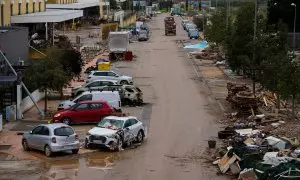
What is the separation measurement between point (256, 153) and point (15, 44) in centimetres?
2874

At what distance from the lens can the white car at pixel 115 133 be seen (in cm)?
2822

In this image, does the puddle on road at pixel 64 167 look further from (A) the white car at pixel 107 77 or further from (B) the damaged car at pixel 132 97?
(A) the white car at pixel 107 77

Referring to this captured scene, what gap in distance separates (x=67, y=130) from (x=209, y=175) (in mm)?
6633

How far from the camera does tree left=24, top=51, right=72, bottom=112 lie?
123ft

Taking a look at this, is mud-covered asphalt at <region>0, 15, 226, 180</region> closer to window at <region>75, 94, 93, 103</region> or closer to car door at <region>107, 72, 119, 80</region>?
car door at <region>107, 72, 119, 80</region>

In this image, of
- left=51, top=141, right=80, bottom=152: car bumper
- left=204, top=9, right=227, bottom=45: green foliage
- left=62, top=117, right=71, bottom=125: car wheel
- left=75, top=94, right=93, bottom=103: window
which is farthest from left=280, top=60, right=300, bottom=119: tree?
left=204, top=9, right=227, bottom=45: green foliage

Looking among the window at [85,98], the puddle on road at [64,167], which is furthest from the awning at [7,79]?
the puddle on road at [64,167]

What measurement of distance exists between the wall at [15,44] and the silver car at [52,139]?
20002 millimetres

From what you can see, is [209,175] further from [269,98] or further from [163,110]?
[269,98]

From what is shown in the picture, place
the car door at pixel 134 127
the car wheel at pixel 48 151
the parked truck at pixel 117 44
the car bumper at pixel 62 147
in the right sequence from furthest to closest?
the parked truck at pixel 117 44 < the car door at pixel 134 127 < the car wheel at pixel 48 151 < the car bumper at pixel 62 147

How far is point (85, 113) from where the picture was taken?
115ft

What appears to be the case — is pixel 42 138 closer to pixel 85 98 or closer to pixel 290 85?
pixel 85 98

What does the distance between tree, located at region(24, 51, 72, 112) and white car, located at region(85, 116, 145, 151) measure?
8.43 meters

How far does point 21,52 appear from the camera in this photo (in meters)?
50.1
